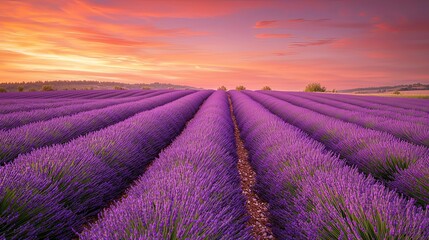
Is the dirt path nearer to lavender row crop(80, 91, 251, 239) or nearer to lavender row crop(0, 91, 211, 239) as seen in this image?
lavender row crop(80, 91, 251, 239)

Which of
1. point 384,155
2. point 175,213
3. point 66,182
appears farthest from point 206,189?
point 384,155

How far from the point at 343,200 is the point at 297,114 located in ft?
21.9

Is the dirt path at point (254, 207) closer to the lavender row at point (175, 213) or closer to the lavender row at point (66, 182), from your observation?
the lavender row at point (175, 213)

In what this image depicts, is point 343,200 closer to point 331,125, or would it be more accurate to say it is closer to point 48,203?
point 48,203

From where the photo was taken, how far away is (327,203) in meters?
1.69

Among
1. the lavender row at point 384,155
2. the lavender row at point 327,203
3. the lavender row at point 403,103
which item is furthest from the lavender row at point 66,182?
the lavender row at point 403,103

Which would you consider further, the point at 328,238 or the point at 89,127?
the point at 89,127

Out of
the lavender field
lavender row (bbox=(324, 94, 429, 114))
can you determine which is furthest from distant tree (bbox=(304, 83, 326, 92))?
the lavender field

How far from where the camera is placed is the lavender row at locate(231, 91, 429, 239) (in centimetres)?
142

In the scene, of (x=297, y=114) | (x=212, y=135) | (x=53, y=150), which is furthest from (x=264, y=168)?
(x=297, y=114)

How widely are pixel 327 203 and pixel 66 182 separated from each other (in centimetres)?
239

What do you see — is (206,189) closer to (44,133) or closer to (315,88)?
(44,133)

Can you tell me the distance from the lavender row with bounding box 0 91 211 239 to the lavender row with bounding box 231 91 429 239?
66.2 inches

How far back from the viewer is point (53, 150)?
116 inches
